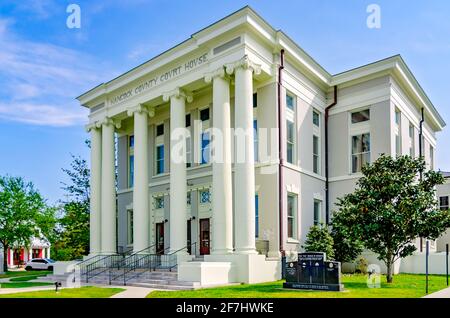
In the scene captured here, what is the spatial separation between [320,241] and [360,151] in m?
6.49

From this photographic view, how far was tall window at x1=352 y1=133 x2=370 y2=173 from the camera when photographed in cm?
2694

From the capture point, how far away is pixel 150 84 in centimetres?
2706

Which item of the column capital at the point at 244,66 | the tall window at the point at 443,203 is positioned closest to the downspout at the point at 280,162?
the column capital at the point at 244,66

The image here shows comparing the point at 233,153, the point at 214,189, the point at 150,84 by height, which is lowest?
the point at 214,189

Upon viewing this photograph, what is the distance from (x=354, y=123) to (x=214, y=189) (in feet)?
32.5

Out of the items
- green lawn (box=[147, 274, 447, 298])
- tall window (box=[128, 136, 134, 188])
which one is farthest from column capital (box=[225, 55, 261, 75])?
tall window (box=[128, 136, 134, 188])

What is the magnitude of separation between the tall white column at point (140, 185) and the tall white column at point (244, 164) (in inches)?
289

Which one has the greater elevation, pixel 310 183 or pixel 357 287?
pixel 310 183

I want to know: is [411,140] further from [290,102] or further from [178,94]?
[178,94]

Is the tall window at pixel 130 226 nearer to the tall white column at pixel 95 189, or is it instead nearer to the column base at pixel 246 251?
the tall white column at pixel 95 189

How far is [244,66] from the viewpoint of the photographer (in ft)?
70.8

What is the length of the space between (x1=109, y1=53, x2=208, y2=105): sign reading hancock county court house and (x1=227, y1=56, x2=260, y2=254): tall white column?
2.74m
